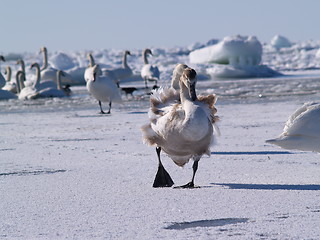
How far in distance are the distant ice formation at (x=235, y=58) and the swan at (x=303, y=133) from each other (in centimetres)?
2412

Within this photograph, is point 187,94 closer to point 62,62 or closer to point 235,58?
point 235,58

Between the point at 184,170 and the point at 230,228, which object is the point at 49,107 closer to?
the point at 184,170

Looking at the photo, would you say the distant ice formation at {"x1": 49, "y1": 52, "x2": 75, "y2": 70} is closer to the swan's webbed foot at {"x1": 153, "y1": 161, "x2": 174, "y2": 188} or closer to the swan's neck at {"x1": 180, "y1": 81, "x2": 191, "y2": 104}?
the swan's neck at {"x1": 180, "y1": 81, "x2": 191, "y2": 104}

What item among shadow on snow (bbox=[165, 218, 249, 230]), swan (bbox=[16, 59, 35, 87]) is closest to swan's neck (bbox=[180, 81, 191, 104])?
shadow on snow (bbox=[165, 218, 249, 230])

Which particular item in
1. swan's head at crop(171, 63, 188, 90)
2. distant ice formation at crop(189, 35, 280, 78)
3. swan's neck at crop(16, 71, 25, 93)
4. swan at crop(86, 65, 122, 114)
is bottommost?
distant ice formation at crop(189, 35, 280, 78)

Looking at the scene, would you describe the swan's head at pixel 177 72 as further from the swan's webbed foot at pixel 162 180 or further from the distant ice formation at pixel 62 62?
the distant ice formation at pixel 62 62

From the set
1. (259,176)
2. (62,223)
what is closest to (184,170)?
(259,176)

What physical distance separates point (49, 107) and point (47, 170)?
8.59 metres

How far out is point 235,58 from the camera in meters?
33.1

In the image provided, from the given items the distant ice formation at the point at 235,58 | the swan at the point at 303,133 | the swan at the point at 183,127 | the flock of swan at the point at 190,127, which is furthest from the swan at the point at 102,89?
the distant ice formation at the point at 235,58

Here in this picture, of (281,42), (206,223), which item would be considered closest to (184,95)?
(206,223)

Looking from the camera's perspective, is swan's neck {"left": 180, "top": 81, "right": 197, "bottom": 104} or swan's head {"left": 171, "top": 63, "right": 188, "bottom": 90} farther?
swan's head {"left": 171, "top": 63, "right": 188, "bottom": 90}

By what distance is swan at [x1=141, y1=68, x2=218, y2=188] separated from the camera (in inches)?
176

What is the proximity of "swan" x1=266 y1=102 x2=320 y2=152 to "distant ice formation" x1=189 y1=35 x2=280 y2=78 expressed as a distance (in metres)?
24.1
